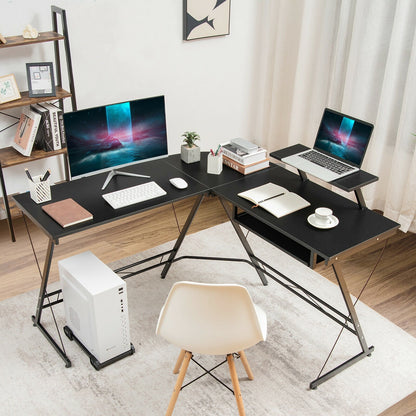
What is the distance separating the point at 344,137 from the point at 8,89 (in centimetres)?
197

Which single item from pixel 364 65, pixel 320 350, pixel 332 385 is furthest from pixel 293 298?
pixel 364 65

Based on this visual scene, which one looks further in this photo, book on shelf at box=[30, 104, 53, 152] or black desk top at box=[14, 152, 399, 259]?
book on shelf at box=[30, 104, 53, 152]

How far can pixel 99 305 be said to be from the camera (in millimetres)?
2551

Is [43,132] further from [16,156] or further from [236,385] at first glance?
[236,385]

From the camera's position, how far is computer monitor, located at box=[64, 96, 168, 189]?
277cm

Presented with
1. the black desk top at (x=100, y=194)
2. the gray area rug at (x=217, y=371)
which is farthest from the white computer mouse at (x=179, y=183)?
the gray area rug at (x=217, y=371)

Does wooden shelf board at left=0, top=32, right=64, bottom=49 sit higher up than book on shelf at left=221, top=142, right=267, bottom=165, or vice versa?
wooden shelf board at left=0, top=32, right=64, bottom=49

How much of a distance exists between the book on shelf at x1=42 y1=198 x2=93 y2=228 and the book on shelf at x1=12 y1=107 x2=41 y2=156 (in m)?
0.91

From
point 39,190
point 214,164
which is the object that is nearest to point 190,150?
point 214,164

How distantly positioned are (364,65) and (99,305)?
243cm

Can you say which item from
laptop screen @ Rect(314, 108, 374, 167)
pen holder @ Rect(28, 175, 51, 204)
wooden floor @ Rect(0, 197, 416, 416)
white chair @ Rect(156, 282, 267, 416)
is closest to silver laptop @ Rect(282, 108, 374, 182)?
laptop screen @ Rect(314, 108, 374, 167)

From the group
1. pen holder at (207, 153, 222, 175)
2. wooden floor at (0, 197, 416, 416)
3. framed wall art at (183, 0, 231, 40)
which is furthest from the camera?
framed wall art at (183, 0, 231, 40)

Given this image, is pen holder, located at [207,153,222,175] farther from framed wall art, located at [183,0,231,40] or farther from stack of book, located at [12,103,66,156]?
framed wall art, located at [183,0,231,40]

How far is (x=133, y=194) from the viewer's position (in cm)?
281
